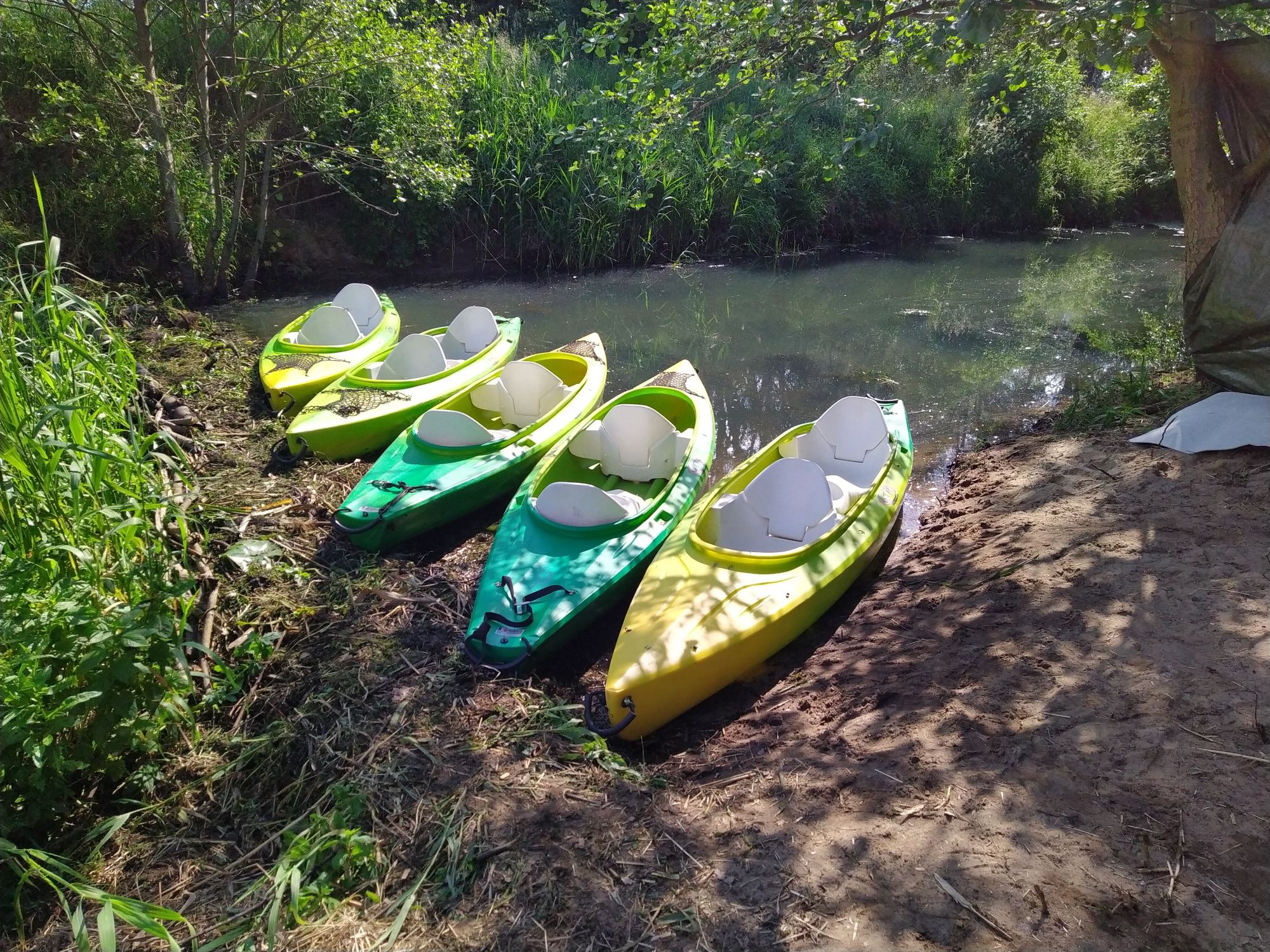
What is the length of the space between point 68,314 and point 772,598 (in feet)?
9.46

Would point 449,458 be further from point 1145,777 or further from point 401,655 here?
point 1145,777

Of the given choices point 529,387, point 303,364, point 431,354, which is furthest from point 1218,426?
point 303,364

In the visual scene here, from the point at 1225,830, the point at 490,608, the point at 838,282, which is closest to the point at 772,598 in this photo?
the point at 490,608

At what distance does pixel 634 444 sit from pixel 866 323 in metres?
5.39

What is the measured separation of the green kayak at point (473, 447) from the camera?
4328 mm

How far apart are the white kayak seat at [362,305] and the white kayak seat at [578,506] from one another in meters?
4.17

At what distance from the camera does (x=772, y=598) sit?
11.6 ft

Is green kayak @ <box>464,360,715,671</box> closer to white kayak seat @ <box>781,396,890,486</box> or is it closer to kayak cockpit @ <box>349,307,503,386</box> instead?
white kayak seat @ <box>781,396,890,486</box>

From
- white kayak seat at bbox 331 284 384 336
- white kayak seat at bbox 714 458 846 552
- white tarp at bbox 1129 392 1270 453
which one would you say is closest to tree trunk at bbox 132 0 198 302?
white kayak seat at bbox 331 284 384 336

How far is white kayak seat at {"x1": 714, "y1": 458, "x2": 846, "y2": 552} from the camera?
4156mm

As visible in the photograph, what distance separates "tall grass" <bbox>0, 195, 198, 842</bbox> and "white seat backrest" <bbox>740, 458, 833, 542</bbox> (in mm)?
2579

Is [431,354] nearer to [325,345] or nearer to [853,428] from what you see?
[325,345]

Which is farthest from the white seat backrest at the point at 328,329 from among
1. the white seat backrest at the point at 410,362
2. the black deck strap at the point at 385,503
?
the black deck strap at the point at 385,503

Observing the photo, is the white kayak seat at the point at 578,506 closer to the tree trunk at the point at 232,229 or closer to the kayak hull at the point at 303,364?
the kayak hull at the point at 303,364
